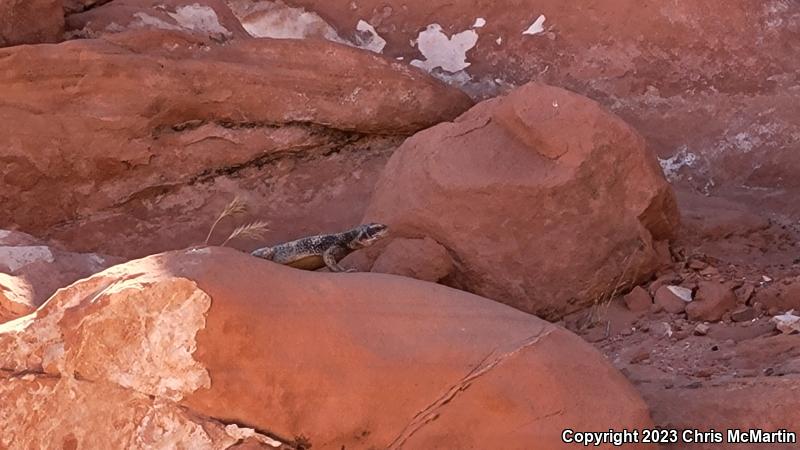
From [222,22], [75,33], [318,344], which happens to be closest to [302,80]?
[222,22]

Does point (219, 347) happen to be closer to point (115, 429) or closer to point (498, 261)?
point (115, 429)

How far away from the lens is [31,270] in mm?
4625

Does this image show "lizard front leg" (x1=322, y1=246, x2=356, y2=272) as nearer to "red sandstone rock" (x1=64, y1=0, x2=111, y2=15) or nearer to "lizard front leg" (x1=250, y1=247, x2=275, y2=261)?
"lizard front leg" (x1=250, y1=247, x2=275, y2=261)

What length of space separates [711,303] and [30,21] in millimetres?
4246

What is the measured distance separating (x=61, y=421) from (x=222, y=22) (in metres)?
4.51

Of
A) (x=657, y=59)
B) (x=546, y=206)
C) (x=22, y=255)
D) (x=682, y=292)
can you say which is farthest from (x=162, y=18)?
(x=682, y=292)

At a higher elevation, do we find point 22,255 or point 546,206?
point 546,206

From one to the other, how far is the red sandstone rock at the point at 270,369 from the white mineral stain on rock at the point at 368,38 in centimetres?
489

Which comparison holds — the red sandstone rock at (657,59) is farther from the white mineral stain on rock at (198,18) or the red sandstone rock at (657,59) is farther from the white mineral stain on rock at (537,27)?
the white mineral stain on rock at (198,18)

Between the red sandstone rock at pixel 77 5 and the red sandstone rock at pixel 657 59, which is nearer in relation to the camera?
the red sandstone rock at pixel 657 59

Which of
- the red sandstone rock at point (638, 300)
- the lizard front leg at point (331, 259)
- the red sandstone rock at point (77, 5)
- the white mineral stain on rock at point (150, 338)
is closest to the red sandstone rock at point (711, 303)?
the red sandstone rock at point (638, 300)

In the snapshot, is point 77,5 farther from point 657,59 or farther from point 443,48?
point 657,59

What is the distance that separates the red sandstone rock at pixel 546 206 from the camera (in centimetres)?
527

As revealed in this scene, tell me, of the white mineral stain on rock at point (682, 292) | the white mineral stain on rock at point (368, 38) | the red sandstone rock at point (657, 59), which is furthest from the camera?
the white mineral stain on rock at point (368, 38)
